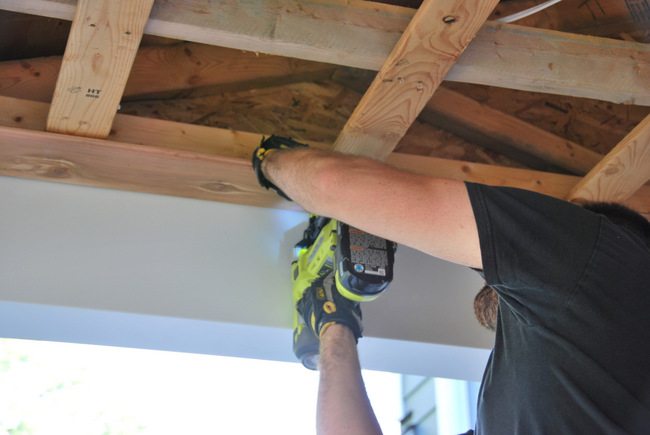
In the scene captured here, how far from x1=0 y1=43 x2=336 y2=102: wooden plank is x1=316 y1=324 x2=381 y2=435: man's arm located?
104cm

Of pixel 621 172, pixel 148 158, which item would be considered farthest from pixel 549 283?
pixel 148 158

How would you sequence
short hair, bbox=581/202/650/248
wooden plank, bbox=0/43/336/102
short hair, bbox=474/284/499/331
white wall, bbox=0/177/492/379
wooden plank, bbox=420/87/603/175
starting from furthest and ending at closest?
wooden plank, bbox=420/87/603/175
wooden plank, bbox=0/43/336/102
white wall, bbox=0/177/492/379
short hair, bbox=474/284/499/331
short hair, bbox=581/202/650/248

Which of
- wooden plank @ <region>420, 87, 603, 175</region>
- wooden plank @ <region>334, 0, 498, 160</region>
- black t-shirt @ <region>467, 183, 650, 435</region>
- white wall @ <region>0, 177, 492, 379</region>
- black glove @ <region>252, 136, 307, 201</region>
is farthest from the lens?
wooden plank @ <region>420, 87, 603, 175</region>

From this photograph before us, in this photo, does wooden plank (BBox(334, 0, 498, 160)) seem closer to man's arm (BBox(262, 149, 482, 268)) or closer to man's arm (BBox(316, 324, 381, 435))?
man's arm (BBox(262, 149, 482, 268))

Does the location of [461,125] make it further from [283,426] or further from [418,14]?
[283,426]

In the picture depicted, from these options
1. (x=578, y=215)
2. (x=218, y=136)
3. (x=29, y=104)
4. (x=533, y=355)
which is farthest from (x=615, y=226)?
(x=29, y=104)

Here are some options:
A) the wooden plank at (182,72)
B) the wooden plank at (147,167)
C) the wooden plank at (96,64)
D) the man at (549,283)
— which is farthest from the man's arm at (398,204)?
the wooden plank at (182,72)

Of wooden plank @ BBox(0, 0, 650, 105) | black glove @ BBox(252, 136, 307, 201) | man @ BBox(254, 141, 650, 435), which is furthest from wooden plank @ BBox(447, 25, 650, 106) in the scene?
man @ BBox(254, 141, 650, 435)

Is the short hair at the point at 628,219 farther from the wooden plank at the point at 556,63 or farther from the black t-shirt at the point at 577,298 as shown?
the wooden plank at the point at 556,63

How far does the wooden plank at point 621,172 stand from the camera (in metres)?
2.27

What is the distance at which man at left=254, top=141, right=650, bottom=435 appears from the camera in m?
1.39

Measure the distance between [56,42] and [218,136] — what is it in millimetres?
647

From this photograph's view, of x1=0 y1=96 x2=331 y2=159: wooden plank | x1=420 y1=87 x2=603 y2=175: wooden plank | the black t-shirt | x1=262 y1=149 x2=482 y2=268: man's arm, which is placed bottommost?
the black t-shirt

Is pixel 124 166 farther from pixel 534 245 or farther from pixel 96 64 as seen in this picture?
pixel 534 245
